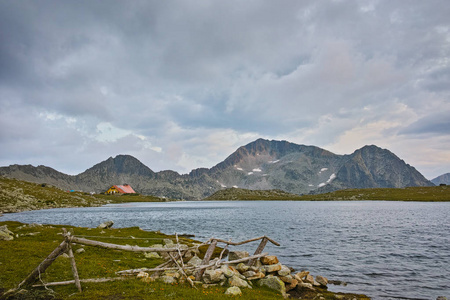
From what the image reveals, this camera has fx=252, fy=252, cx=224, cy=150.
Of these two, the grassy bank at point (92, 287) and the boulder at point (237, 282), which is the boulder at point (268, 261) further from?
the boulder at point (237, 282)

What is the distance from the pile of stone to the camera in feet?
68.0

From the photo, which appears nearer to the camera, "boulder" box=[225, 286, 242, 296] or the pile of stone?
"boulder" box=[225, 286, 242, 296]

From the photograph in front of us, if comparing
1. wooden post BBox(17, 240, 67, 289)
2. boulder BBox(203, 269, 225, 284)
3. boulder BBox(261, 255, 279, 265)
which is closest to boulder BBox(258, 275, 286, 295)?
boulder BBox(261, 255, 279, 265)

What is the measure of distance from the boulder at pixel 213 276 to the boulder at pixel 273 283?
4.59 m

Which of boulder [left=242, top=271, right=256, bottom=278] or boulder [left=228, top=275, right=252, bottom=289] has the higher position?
boulder [left=228, top=275, right=252, bottom=289]

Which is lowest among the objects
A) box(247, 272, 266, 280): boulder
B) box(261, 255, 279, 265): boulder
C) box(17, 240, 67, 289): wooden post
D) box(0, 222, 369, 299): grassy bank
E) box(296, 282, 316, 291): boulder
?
box(296, 282, 316, 291): boulder

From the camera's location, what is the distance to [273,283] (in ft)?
76.9

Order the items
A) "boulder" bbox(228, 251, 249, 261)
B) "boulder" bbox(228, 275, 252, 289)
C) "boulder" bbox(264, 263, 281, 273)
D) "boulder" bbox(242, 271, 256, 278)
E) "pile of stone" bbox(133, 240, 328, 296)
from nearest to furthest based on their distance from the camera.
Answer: "pile of stone" bbox(133, 240, 328, 296), "boulder" bbox(228, 275, 252, 289), "boulder" bbox(242, 271, 256, 278), "boulder" bbox(264, 263, 281, 273), "boulder" bbox(228, 251, 249, 261)

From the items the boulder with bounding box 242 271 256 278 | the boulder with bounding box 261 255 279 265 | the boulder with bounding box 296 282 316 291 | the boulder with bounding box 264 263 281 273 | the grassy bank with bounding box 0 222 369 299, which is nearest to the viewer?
the grassy bank with bounding box 0 222 369 299

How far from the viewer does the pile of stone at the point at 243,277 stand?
2073cm

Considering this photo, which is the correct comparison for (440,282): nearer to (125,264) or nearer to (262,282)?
(262,282)

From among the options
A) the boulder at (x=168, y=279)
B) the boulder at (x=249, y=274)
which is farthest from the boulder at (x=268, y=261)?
the boulder at (x=168, y=279)

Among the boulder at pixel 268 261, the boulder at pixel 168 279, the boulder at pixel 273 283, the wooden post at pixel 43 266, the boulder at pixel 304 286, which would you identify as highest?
the wooden post at pixel 43 266

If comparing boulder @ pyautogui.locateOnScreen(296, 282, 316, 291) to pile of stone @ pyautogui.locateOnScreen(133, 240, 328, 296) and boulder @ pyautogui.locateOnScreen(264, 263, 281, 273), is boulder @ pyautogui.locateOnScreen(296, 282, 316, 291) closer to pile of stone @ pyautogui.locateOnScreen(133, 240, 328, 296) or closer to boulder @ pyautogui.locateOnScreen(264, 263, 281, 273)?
pile of stone @ pyautogui.locateOnScreen(133, 240, 328, 296)
